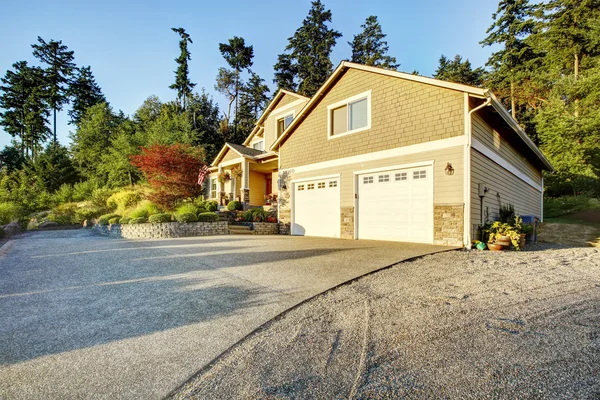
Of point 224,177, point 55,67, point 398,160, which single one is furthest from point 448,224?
point 55,67

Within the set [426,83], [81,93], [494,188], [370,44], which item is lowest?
[494,188]

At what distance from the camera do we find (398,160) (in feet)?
26.5

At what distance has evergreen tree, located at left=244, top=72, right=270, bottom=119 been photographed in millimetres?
31384

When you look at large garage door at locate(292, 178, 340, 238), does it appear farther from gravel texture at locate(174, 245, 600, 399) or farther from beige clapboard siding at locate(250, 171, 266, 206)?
beige clapboard siding at locate(250, 171, 266, 206)

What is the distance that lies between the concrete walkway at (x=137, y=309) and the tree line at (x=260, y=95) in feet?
60.4

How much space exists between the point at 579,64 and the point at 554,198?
33.3 ft

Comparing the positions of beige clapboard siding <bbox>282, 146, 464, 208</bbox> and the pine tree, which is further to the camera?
the pine tree

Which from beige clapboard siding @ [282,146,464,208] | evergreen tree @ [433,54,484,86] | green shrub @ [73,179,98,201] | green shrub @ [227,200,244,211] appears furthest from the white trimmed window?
evergreen tree @ [433,54,484,86]

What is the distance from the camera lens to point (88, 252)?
675 cm

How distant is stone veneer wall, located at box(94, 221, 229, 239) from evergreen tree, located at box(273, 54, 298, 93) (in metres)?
25.1

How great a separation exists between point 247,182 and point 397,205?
946cm

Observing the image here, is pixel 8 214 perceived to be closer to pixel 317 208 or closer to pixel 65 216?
pixel 65 216

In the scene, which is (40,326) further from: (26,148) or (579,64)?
(26,148)

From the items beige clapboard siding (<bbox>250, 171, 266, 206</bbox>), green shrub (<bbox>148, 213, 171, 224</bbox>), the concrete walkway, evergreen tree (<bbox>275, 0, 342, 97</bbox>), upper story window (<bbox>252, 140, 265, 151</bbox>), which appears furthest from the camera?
evergreen tree (<bbox>275, 0, 342, 97</bbox>)
